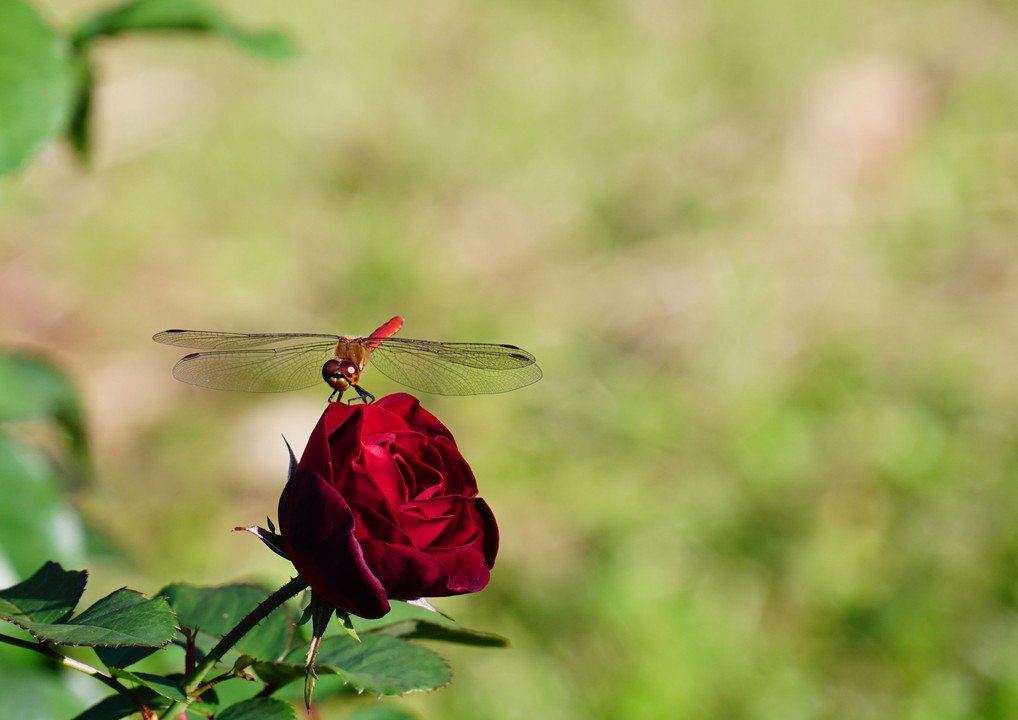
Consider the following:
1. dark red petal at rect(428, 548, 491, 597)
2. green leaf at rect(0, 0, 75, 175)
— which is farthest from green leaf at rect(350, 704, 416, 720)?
green leaf at rect(0, 0, 75, 175)

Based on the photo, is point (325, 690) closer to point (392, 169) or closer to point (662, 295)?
point (662, 295)

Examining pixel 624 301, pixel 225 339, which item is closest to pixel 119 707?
pixel 225 339

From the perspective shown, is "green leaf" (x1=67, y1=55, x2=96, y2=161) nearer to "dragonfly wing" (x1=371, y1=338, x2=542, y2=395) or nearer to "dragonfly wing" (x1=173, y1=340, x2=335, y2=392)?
"dragonfly wing" (x1=173, y1=340, x2=335, y2=392)

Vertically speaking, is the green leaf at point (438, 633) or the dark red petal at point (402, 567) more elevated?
the dark red petal at point (402, 567)

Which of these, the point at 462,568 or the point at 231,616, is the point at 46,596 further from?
the point at 462,568

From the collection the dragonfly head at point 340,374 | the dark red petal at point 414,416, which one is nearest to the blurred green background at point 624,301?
the dragonfly head at point 340,374

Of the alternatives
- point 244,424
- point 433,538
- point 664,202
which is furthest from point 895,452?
point 433,538

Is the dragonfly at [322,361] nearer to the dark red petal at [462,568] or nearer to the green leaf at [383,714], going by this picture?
the green leaf at [383,714]
